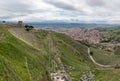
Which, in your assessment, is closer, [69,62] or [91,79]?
[91,79]

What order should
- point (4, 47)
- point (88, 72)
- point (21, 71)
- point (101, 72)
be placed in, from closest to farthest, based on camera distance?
point (21, 71)
point (4, 47)
point (88, 72)
point (101, 72)

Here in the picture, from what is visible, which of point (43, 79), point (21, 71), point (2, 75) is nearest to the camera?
point (2, 75)

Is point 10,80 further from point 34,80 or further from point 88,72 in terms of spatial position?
point 88,72

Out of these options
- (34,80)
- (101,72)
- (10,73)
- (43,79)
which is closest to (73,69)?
(101,72)

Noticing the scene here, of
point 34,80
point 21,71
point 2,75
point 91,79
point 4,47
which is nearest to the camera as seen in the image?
point 2,75

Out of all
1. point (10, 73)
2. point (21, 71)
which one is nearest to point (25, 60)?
A: point (21, 71)

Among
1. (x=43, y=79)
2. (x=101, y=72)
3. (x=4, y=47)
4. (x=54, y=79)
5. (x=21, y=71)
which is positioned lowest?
(x=101, y=72)

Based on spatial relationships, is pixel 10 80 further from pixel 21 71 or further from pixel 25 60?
pixel 25 60

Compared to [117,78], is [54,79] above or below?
above

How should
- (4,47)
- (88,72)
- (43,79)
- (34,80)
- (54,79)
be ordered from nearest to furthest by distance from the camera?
1. (34,80)
2. (4,47)
3. (43,79)
4. (54,79)
5. (88,72)
